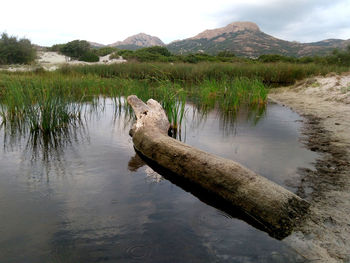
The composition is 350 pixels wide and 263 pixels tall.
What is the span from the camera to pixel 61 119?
5656mm

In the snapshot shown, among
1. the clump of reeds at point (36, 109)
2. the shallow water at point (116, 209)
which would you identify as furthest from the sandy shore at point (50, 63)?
the shallow water at point (116, 209)

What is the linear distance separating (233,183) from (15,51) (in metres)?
28.9

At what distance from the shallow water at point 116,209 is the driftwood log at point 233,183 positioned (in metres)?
0.19

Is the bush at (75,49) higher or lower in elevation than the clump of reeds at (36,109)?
higher

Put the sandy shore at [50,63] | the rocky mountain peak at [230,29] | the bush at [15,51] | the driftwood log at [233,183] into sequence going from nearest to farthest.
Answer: the driftwood log at [233,183] → the sandy shore at [50,63] → the bush at [15,51] → the rocky mountain peak at [230,29]

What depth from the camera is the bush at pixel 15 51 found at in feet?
80.2

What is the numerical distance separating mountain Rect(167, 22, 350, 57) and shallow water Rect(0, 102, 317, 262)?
238 feet

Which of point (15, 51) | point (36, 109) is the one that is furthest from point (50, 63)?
point (36, 109)

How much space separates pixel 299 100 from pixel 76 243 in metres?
9.77

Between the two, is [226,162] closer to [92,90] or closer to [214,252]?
[214,252]

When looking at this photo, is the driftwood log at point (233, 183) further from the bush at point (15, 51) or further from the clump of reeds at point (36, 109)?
the bush at point (15, 51)

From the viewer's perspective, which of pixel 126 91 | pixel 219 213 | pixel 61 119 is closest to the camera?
pixel 219 213

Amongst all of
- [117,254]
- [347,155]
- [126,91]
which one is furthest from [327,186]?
[126,91]

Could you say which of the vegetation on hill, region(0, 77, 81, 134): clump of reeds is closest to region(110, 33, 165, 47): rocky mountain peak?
the vegetation on hill
